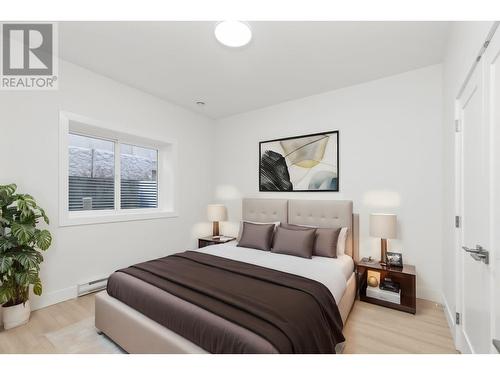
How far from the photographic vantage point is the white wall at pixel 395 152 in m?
2.59

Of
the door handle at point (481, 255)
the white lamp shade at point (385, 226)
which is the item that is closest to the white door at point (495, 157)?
the door handle at point (481, 255)

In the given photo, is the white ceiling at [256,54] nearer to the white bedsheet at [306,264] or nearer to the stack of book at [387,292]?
the white bedsheet at [306,264]

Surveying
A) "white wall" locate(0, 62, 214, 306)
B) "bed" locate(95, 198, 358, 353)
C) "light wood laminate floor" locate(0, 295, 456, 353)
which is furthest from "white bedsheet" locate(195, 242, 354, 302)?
"white wall" locate(0, 62, 214, 306)

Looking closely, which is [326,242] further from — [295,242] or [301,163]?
[301,163]

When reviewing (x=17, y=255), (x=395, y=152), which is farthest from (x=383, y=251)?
(x=17, y=255)

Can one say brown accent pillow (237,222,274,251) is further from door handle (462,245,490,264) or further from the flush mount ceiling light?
the flush mount ceiling light

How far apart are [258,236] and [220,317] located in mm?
1626

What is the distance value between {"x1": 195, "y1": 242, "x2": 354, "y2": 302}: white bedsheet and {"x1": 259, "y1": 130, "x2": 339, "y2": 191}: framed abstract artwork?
3.58 ft

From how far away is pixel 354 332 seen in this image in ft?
6.72

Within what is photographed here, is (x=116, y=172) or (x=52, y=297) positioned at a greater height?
(x=116, y=172)
